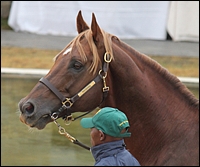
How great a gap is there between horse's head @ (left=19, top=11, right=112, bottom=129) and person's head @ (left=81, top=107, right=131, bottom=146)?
0.56m

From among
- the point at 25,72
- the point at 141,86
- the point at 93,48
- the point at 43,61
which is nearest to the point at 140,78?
the point at 141,86

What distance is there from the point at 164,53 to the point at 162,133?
8965mm

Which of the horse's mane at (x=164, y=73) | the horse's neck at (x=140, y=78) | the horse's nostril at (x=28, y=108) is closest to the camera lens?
the horse's nostril at (x=28, y=108)

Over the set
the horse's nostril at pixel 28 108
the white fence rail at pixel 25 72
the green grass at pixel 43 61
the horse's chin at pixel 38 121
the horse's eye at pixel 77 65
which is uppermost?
the horse's eye at pixel 77 65

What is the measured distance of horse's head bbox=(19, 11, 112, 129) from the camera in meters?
3.23

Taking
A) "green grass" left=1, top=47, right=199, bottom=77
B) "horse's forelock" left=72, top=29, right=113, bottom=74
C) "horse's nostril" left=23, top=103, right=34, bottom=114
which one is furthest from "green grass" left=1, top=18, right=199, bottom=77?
"horse's nostril" left=23, top=103, right=34, bottom=114

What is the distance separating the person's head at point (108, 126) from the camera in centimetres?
264

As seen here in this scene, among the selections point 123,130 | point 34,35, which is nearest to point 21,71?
point 34,35

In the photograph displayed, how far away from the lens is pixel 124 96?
334cm

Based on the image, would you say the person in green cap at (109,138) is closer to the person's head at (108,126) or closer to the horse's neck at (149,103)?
the person's head at (108,126)

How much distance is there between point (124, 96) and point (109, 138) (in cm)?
72

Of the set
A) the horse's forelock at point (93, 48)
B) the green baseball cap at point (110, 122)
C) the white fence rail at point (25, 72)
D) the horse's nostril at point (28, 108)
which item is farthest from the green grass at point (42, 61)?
the green baseball cap at point (110, 122)

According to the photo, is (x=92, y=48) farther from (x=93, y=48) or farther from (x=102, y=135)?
(x=102, y=135)

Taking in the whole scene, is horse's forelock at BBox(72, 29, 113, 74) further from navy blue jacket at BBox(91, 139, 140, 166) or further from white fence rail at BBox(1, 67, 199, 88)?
white fence rail at BBox(1, 67, 199, 88)
